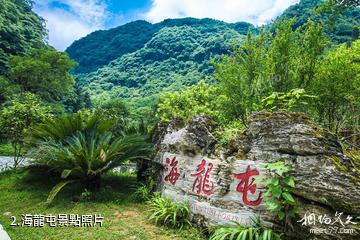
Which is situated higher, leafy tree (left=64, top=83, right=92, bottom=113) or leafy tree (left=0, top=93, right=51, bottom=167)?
leafy tree (left=64, top=83, right=92, bottom=113)

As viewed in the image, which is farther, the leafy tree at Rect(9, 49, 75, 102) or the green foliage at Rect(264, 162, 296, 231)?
the leafy tree at Rect(9, 49, 75, 102)

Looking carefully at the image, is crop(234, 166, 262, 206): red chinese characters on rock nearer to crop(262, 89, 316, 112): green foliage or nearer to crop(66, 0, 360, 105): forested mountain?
crop(262, 89, 316, 112): green foliage

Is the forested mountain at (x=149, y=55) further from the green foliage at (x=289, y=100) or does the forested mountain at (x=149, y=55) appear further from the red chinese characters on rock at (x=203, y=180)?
the red chinese characters on rock at (x=203, y=180)

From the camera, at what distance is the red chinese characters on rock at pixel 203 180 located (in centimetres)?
492

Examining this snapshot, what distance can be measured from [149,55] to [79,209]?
229 feet

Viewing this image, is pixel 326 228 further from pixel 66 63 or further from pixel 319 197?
pixel 66 63

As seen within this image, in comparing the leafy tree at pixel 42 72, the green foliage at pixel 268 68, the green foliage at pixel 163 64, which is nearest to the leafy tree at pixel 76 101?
the green foliage at pixel 163 64

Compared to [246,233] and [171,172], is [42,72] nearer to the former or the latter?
[171,172]

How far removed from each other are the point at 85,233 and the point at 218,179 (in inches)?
87.8

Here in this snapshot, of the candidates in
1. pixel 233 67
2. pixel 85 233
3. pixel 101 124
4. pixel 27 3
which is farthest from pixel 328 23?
pixel 27 3

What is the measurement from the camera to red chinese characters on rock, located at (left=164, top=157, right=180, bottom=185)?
588 centimetres

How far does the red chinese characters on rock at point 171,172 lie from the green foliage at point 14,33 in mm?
26693

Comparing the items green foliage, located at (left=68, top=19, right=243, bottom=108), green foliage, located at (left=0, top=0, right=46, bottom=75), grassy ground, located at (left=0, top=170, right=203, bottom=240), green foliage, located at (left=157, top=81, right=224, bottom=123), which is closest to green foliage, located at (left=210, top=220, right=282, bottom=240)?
grassy ground, located at (left=0, top=170, right=203, bottom=240)

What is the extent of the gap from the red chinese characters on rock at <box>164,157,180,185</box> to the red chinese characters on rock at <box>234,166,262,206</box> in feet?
5.42
